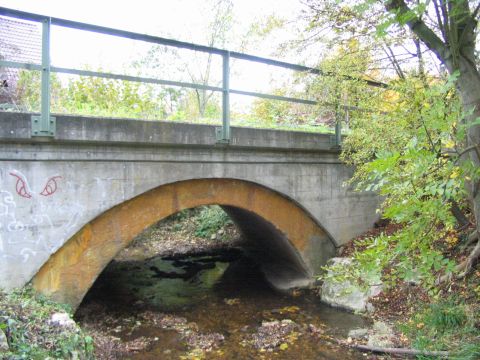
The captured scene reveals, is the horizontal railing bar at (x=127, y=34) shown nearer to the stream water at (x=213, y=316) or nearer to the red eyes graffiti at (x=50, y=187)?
the red eyes graffiti at (x=50, y=187)

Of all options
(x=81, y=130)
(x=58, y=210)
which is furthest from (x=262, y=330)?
(x=81, y=130)

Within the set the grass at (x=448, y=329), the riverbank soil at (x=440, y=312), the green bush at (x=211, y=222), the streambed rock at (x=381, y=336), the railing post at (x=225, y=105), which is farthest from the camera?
the green bush at (x=211, y=222)

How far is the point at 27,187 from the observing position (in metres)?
4.47

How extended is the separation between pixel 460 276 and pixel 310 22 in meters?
4.27

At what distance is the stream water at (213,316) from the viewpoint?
5254 mm

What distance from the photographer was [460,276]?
5.28m

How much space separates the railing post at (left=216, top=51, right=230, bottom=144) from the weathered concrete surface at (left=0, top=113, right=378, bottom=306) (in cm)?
14

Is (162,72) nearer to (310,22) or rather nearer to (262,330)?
(310,22)

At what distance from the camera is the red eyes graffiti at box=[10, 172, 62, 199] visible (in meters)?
4.41

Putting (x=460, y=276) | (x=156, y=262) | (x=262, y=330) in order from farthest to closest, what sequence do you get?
(x=156, y=262) → (x=262, y=330) → (x=460, y=276)

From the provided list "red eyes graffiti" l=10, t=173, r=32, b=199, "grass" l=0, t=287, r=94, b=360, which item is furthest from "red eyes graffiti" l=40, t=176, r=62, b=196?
"grass" l=0, t=287, r=94, b=360

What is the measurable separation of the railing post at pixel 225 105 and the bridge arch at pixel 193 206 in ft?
2.43

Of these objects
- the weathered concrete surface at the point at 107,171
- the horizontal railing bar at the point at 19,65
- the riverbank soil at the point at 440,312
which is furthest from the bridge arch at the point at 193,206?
the horizontal railing bar at the point at 19,65

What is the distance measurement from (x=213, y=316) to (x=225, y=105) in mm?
3400
